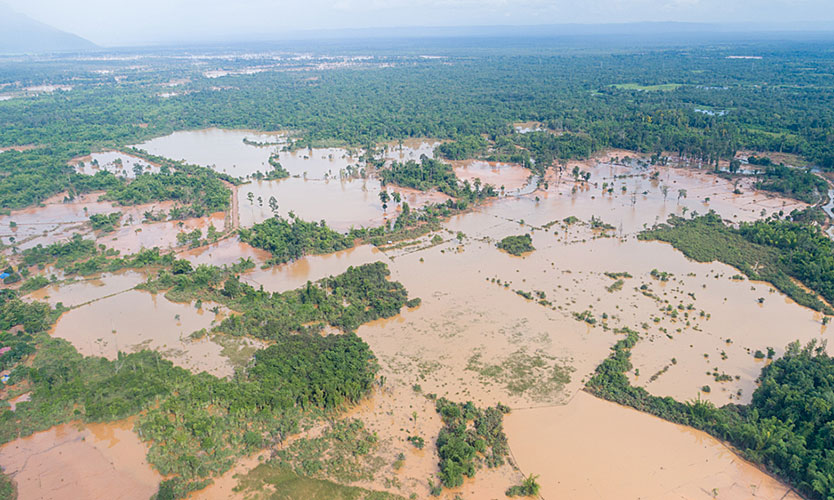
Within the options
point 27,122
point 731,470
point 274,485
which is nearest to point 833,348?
point 731,470

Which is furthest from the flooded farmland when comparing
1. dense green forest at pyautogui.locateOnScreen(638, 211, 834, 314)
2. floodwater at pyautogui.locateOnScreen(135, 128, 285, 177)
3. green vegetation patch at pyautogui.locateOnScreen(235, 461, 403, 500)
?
floodwater at pyautogui.locateOnScreen(135, 128, 285, 177)

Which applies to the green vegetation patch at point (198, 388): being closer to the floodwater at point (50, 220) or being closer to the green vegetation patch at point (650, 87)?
the floodwater at point (50, 220)

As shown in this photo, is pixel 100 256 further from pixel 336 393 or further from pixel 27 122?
pixel 27 122

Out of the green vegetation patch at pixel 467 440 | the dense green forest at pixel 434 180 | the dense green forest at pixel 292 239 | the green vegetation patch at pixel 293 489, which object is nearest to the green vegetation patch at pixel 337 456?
the green vegetation patch at pixel 293 489

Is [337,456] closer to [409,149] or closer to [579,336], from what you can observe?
[579,336]

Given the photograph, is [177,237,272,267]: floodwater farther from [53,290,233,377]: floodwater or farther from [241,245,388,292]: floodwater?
[53,290,233,377]: floodwater

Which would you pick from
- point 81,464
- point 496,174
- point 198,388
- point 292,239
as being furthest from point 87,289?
point 496,174
